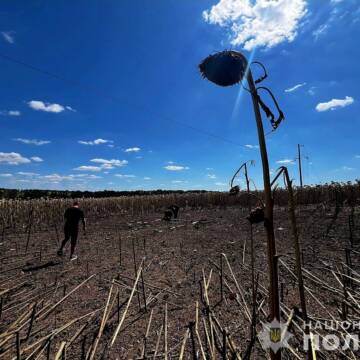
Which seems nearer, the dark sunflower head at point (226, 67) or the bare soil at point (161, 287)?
the dark sunflower head at point (226, 67)

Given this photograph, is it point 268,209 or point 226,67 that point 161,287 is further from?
point 226,67

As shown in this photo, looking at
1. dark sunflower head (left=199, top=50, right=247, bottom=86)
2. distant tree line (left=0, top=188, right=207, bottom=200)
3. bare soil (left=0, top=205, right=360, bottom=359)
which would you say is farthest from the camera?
distant tree line (left=0, top=188, right=207, bottom=200)

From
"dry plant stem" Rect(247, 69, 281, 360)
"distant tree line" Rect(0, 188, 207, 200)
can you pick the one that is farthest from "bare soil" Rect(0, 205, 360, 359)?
"distant tree line" Rect(0, 188, 207, 200)

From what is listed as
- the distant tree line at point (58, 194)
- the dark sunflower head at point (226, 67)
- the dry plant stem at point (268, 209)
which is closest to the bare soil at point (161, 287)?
the dry plant stem at point (268, 209)

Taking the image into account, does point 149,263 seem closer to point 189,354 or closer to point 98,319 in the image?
point 98,319

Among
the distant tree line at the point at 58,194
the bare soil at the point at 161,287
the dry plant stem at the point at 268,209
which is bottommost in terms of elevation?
the bare soil at the point at 161,287

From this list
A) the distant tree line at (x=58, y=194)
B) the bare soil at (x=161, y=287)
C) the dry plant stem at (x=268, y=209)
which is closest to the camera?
the dry plant stem at (x=268, y=209)

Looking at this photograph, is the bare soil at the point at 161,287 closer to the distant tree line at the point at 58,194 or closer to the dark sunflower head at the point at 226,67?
the dark sunflower head at the point at 226,67

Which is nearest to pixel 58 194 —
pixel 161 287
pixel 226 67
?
pixel 161 287

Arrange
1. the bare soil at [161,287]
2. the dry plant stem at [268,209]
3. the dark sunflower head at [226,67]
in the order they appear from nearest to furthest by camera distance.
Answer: the dry plant stem at [268,209]
the dark sunflower head at [226,67]
the bare soil at [161,287]

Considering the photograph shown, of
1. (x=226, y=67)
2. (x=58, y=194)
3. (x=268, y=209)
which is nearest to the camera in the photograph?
(x=268, y=209)

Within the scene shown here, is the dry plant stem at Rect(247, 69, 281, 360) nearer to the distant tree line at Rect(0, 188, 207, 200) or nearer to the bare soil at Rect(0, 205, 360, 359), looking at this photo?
the bare soil at Rect(0, 205, 360, 359)

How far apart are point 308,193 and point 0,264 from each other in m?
→ 21.4

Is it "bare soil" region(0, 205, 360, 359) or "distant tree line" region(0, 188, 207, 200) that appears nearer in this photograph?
"bare soil" region(0, 205, 360, 359)
